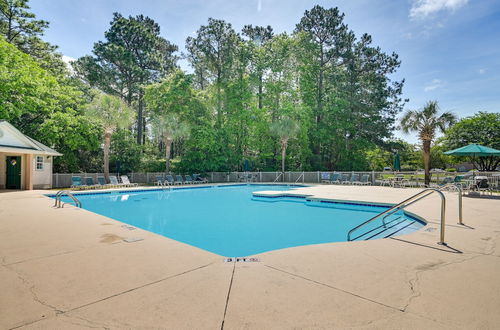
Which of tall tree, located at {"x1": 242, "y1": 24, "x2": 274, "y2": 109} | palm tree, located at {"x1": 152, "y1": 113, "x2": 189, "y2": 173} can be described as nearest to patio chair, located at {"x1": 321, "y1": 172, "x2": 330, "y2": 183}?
tall tree, located at {"x1": 242, "y1": 24, "x2": 274, "y2": 109}

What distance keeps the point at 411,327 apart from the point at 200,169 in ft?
65.3

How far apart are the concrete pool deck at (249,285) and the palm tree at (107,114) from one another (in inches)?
558

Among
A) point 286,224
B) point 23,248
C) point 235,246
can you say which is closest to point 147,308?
point 23,248

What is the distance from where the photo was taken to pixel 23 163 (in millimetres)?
13594

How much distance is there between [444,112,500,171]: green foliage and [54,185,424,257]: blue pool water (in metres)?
24.5

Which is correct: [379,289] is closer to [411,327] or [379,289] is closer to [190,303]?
[411,327]

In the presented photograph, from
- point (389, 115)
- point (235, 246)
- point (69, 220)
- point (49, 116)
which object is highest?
point (389, 115)

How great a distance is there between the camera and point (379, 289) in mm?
2422

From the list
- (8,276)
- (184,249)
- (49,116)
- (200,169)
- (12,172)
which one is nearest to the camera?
(8,276)

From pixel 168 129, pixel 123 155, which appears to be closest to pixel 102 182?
pixel 123 155

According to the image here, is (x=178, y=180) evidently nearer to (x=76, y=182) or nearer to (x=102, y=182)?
(x=102, y=182)

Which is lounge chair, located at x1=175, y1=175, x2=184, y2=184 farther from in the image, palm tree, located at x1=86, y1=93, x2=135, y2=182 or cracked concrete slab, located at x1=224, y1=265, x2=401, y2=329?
cracked concrete slab, located at x1=224, y1=265, x2=401, y2=329

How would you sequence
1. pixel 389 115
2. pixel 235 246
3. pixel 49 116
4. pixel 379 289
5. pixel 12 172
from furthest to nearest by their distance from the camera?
pixel 389 115 < pixel 49 116 < pixel 12 172 < pixel 235 246 < pixel 379 289

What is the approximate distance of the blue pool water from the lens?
6090 millimetres
